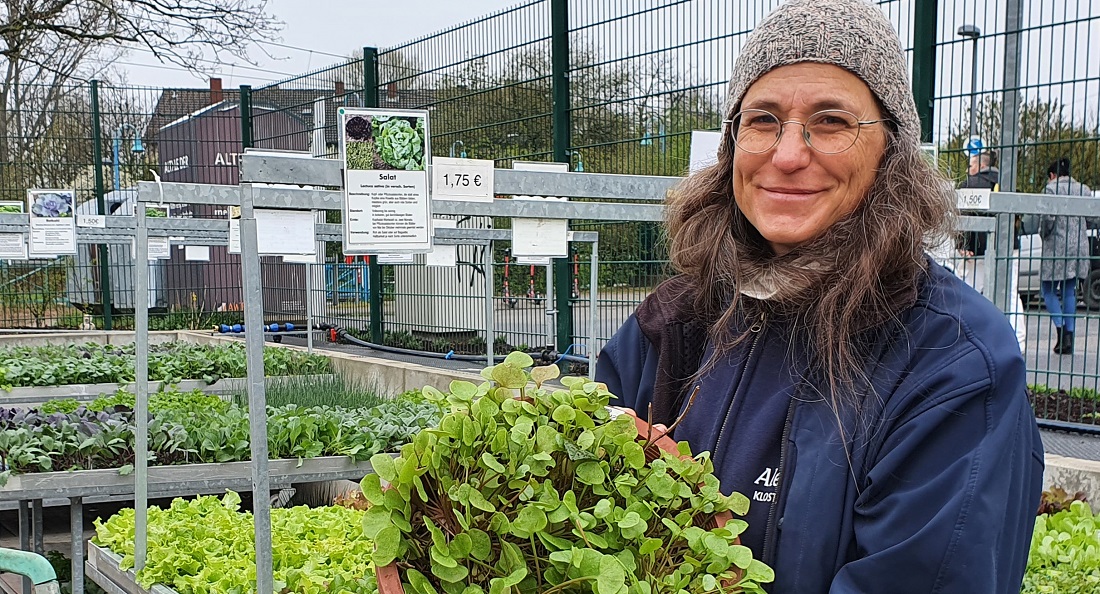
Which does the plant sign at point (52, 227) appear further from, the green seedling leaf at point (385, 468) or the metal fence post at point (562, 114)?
the green seedling leaf at point (385, 468)

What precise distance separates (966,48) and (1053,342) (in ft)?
5.45

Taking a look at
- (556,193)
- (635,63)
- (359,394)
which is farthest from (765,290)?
(635,63)

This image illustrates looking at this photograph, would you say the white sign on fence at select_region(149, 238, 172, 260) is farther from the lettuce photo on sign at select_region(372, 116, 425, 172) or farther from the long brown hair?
the long brown hair

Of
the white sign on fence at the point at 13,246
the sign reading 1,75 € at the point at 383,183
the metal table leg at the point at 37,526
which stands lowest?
the metal table leg at the point at 37,526

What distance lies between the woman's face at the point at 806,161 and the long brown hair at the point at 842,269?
0.03 meters

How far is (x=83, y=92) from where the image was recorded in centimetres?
1228

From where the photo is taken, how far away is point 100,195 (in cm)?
1162

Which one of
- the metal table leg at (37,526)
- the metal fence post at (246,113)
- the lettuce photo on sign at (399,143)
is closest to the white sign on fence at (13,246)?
the metal fence post at (246,113)

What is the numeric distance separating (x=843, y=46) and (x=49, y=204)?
7452 millimetres

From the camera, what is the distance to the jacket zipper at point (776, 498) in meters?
1.34

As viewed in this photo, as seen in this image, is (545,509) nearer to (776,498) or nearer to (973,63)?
(776,498)

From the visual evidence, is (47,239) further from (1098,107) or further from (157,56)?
(1098,107)

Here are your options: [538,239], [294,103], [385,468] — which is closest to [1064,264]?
[538,239]

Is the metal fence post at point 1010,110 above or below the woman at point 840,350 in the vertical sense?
above
